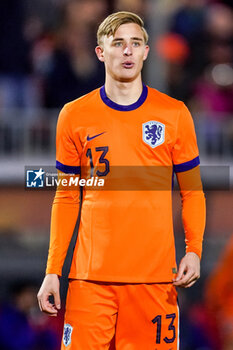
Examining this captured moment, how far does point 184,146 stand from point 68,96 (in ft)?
13.4

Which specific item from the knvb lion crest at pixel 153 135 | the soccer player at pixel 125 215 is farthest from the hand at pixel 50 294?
the knvb lion crest at pixel 153 135

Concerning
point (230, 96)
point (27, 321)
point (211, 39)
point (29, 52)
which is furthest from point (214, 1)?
point (27, 321)

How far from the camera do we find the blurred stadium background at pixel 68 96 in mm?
8117

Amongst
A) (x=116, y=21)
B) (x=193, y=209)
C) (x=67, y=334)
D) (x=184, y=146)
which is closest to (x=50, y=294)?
(x=67, y=334)

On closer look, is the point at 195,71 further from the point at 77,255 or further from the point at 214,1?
the point at 77,255

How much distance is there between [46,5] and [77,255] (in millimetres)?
5959

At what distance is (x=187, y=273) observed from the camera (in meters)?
3.67

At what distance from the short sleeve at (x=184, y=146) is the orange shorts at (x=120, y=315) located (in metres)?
0.52

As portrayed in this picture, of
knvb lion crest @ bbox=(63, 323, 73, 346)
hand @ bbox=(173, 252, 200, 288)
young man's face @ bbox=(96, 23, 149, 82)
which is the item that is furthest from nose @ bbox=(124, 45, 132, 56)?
knvb lion crest @ bbox=(63, 323, 73, 346)

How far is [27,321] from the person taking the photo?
6770 millimetres

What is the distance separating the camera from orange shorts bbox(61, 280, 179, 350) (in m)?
3.70

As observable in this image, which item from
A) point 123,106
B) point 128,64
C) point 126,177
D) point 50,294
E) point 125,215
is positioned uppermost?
point 128,64

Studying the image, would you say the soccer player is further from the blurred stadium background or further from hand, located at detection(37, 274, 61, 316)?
the blurred stadium background

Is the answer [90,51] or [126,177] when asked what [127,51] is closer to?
[126,177]
